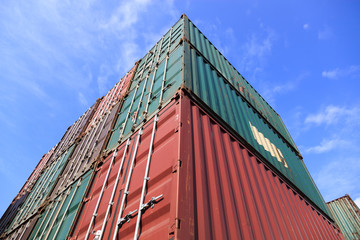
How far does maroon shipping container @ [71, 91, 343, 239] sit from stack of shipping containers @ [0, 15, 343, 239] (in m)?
0.02

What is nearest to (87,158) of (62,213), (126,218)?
(62,213)

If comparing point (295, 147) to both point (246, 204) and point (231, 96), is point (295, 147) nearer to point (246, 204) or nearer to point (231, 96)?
point (231, 96)

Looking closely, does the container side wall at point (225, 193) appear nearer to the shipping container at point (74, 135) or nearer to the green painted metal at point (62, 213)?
the green painted metal at point (62, 213)

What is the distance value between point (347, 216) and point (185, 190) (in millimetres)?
12865

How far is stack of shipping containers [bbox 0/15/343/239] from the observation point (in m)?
3.21

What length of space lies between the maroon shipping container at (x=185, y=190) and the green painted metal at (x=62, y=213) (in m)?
0.40

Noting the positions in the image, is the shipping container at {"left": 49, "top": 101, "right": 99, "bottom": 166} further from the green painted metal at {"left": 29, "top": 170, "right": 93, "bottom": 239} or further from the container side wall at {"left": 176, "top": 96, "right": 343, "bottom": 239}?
the container side wall at {"left": 176, "top": 96, "right": 343, "bottom": 239}

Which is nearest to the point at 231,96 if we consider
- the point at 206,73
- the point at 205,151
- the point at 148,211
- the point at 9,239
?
the point at 206,73

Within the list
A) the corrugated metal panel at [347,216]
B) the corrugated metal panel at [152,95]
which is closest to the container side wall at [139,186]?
the corrugated metal panel at [152,95]

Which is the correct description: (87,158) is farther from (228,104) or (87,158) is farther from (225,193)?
(225,193)

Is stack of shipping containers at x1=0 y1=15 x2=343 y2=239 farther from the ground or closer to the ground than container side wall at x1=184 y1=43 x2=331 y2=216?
closer to the ground

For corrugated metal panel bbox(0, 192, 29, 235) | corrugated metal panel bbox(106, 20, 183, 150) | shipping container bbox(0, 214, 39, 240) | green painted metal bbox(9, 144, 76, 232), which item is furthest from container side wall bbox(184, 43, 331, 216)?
corrugated metal panel bbox(0, 192, 29, 235)

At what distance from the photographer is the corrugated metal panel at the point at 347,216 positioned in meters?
11.0

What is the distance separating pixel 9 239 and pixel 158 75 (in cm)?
804
